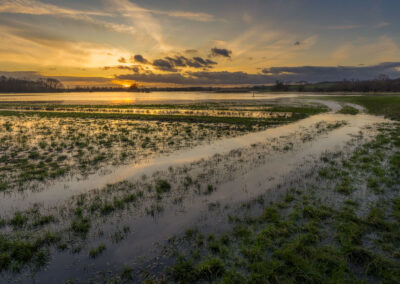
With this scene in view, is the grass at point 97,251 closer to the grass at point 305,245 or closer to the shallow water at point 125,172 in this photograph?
the grass at point 305,245

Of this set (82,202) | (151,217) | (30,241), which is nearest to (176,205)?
(151,217)

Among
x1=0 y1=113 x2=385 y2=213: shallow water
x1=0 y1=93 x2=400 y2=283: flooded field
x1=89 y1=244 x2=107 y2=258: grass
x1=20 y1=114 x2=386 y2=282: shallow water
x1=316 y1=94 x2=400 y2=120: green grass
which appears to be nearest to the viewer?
x1=0 y1=93 x2=400 y2=283: flooded field

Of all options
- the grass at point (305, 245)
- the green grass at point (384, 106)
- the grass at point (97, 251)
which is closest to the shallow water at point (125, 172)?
the grass at point (97, 251)

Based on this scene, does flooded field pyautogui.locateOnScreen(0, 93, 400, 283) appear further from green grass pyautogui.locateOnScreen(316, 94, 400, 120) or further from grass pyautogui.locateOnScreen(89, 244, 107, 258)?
green grass pyautogui.locateOnScreen(316, 94, 400, 120)

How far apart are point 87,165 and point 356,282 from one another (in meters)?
16.3

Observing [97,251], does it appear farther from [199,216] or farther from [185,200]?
[185,200]

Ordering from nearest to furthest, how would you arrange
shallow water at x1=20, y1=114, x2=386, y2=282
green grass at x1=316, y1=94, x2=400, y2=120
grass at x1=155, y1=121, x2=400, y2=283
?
grass at x1=155, y1=121, x2=400, y2=283 < shallow water at x1=20, y1=114, x2=386, y2=282 < green grass at x1=316, y1=94, x2=400, y2=120

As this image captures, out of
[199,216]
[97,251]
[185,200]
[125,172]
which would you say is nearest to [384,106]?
[185,200]

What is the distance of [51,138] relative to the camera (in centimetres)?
2534

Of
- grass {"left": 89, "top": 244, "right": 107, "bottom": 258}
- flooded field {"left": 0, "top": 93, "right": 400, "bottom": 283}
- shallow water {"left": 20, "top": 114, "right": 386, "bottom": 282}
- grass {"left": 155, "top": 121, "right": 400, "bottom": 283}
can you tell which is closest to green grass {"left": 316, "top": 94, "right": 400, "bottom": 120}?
shallow water {"left": 20, "top": 114, "right": 386, "bottom": 282}

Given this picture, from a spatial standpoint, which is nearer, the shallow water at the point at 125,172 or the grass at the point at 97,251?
the grass at the point at 97,251

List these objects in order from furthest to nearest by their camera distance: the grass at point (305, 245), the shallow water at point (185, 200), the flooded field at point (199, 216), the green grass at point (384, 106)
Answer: the green grass at point (384, 106) < the shallow water at point (185, 200) < the flooded field at point (199, 216) < the grass at point (305, 245)

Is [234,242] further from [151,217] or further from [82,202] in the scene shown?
[82,202]

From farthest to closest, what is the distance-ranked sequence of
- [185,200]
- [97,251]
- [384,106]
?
1. [384,106]
2. [185,200]
3. [97,251]
